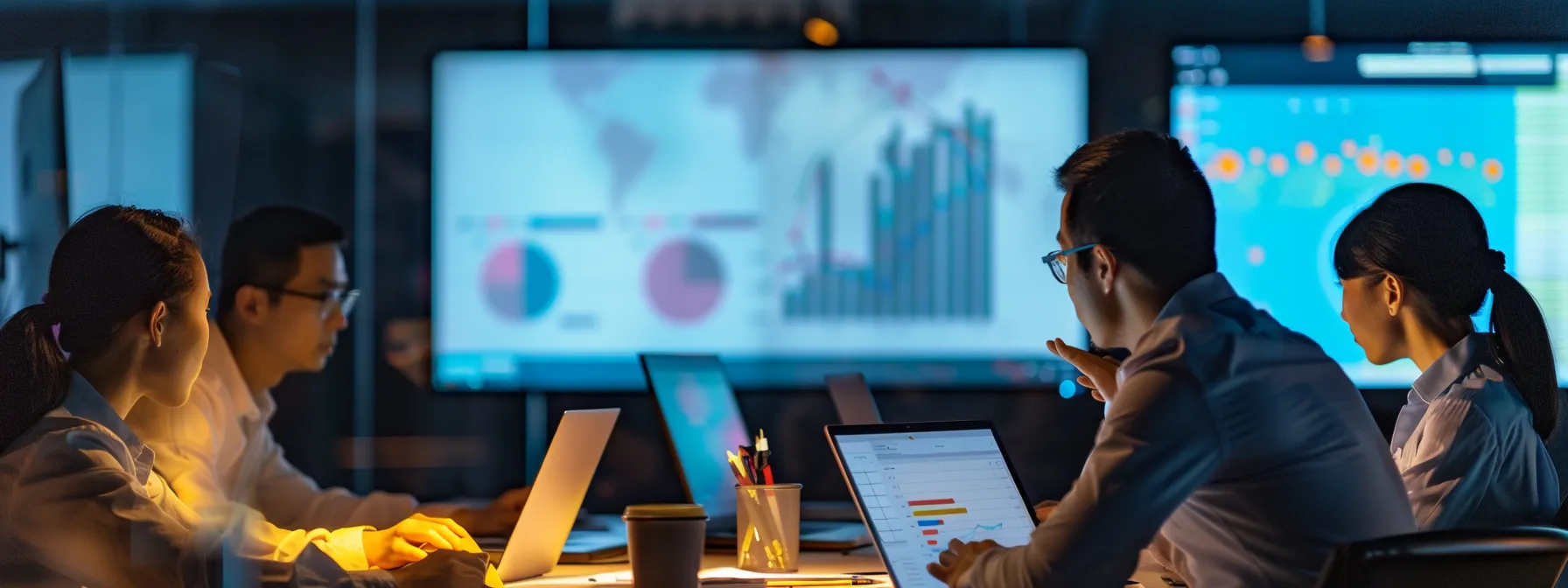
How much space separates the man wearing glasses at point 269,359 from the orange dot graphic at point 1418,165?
2.24 m

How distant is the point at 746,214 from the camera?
3.00 m

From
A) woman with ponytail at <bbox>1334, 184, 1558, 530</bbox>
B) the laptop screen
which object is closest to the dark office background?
the laptop screen

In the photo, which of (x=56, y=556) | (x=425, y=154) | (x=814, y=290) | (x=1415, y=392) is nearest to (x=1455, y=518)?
(x=1415, y=392)

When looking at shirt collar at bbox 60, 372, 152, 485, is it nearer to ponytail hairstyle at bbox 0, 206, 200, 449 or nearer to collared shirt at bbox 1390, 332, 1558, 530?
ponytail hairstyle at bbox 0, 206, 200, 449

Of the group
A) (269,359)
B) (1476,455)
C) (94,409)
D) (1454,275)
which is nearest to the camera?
(94,409)

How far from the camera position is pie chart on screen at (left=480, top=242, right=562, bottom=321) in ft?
9.90

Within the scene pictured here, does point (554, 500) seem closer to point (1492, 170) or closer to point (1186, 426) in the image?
point (1186, 426)

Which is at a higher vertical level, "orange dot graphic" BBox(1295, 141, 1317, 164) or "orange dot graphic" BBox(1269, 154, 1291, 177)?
"orange dot graphic" BBox(1295, 141, 1317, 164)

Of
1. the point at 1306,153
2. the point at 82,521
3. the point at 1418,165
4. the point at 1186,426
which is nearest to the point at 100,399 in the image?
the point at 82,521

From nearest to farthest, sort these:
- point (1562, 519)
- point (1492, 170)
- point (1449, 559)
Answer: point (1449, 559) < point (1562, 519) < point (1492, 170)

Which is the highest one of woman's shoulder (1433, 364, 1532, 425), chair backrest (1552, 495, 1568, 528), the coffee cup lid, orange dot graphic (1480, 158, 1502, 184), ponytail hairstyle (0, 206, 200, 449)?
orange dot graphic (1480, 158, 1502, 184)

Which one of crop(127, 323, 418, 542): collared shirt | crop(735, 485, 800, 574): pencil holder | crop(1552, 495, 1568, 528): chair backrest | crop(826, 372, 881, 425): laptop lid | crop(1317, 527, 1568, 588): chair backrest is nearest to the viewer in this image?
crop(1317, 527, 1568, 588): chair backrest

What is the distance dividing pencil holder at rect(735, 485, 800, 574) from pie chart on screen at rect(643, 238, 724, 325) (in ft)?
3.72

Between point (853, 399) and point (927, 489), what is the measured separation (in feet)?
3.46
